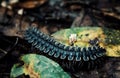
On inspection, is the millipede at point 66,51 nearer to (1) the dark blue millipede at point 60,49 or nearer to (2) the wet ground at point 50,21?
(1) the dark blue millipede at point 60,49

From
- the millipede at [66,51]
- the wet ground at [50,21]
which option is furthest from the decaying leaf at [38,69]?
the wet ground at [50,21]

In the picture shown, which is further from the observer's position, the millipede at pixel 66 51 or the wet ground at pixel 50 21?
the wet ground at pixel 50 21

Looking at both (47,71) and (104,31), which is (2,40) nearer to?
(47,71)

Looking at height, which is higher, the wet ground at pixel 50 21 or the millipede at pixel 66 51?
the millipede at pixel 66 51

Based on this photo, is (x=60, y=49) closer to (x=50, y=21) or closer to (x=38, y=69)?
(x=38, y=69)

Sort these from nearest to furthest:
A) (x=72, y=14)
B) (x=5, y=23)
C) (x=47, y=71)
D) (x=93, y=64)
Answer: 1. (x=47, y=71)
2. (x=93, y=64)
3. (x=5, y=23)
4. (x=72, y=14)

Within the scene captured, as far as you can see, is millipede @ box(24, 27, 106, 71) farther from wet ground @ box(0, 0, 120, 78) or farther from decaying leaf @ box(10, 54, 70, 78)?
decaying leaf @ box(10, 54, 70, 78)

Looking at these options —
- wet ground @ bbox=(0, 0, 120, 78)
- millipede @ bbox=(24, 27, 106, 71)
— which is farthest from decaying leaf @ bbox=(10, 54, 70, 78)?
wet ground @ bbox=(0, 0, 120, 78)

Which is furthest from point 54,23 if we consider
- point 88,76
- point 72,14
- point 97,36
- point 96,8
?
point 88,76
